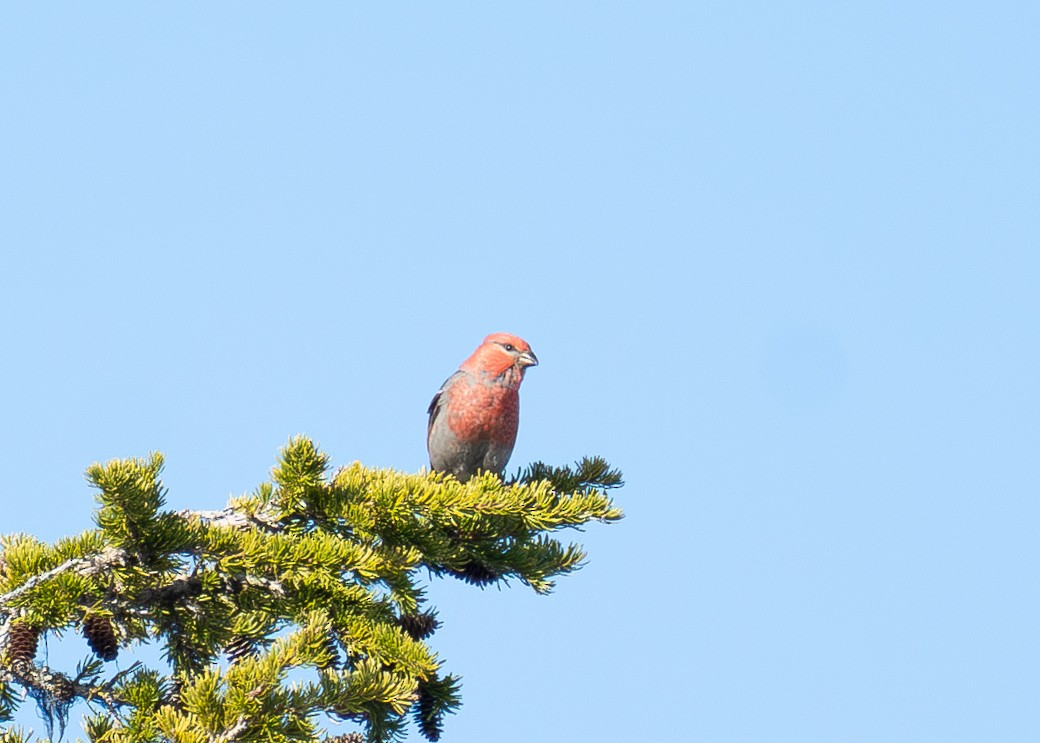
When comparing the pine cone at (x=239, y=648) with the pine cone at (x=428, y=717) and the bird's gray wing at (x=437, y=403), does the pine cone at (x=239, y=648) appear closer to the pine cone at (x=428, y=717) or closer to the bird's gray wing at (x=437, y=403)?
the pine cone at (x=428, y=717)

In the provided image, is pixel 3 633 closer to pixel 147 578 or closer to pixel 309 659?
pixel 147 578

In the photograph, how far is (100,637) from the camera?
344 cm

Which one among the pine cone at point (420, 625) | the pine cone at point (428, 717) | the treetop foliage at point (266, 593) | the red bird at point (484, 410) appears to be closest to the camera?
the treetop foliage at point (266, 593)

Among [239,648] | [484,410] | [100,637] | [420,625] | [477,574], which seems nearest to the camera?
[100,637]

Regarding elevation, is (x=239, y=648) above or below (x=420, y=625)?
below

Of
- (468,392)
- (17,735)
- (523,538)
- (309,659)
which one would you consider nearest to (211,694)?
(309,659)

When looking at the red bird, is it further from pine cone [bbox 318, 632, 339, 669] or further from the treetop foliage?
pine cone [bbox 318, 632, 339, 669]

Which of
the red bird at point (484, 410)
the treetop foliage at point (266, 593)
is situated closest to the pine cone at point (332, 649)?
the treetop foliage at point (266, 593)

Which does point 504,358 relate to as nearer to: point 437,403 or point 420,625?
point 437,403

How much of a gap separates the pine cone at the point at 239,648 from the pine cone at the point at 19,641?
0.51 m

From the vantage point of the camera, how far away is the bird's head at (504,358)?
6.57 m

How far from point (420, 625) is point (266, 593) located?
609 millimetres

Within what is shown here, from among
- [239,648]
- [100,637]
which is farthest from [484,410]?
[100,637]

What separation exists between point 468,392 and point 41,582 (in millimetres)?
3416
